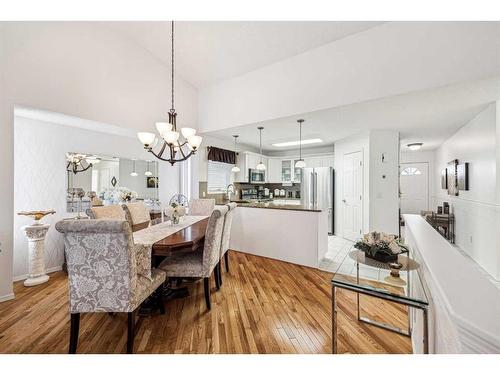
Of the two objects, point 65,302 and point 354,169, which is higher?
point 354,169

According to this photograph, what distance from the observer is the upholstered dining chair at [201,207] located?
354cm

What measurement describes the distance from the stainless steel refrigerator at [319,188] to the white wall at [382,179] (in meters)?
1.17

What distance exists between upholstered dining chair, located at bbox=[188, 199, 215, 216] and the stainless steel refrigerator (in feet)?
8.89

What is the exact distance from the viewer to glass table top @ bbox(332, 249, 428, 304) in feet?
4.05

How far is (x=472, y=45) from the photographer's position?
206 cm

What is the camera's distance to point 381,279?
54.8 inches

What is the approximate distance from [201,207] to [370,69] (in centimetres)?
307

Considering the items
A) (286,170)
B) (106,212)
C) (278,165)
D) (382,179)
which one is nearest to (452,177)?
(382,179)

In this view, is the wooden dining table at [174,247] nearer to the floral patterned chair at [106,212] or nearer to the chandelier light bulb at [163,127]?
the floral patterned chair at [106,212]

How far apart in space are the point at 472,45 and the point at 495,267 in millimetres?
2730

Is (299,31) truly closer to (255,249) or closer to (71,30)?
(71,30)

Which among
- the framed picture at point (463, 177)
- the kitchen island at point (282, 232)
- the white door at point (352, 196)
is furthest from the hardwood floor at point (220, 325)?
the framed picture at point (463, 177)

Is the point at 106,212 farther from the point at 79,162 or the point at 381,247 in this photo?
the point at 381,247
